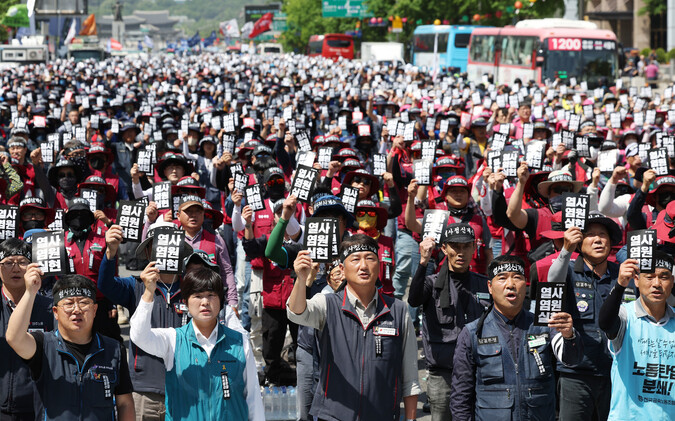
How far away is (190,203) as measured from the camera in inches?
292

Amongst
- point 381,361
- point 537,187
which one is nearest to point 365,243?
point 381,361

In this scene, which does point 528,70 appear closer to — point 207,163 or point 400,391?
point 207,163

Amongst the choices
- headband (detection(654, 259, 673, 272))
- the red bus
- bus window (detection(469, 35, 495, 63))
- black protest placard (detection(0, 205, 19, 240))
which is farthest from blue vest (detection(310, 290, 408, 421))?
the red bus

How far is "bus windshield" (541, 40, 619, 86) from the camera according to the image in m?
31.8

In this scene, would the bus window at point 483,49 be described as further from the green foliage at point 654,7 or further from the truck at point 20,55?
the truck at point 20,55

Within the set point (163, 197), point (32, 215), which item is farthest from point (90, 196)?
point (163, 197)

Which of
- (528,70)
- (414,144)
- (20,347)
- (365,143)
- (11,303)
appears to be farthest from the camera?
(528,70)

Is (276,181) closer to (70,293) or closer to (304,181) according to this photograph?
(304,181)

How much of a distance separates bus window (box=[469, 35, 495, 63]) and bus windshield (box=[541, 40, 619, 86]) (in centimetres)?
793

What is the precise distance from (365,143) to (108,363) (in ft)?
32.0

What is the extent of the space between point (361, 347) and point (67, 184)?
232 inches

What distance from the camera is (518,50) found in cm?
3612

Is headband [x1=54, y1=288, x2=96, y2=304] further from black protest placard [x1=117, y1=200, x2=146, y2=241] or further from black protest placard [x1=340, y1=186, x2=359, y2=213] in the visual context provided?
black protest placard [x1=340, y1=186, x2=359, y2=213]

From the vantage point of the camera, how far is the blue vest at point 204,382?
504 cm
